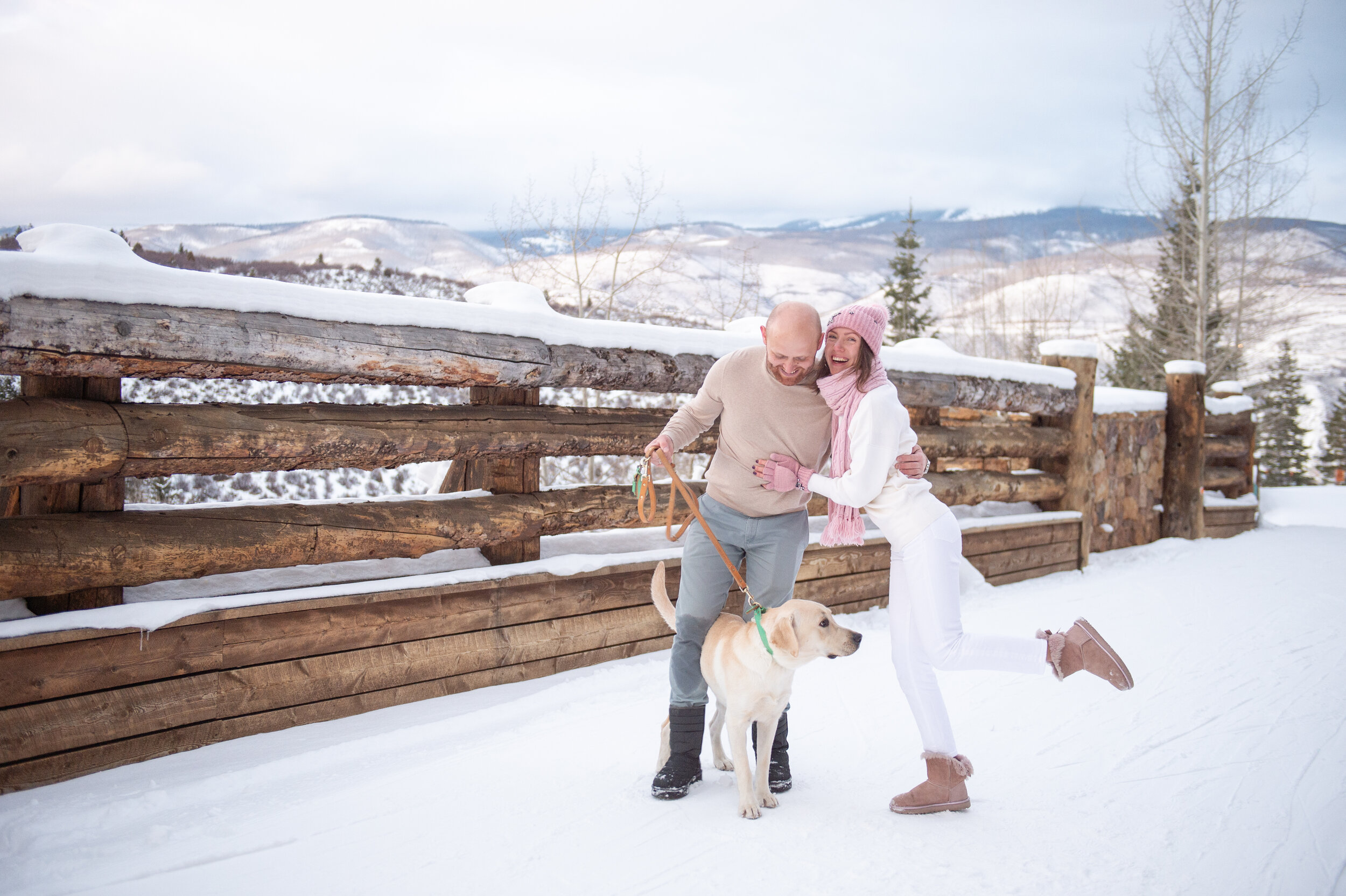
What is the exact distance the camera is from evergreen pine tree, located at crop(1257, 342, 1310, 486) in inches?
949

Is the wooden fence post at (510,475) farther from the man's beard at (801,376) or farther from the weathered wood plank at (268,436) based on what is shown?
the man's beard at (801,376)

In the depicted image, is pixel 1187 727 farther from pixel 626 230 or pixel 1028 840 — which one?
pixel 626 230

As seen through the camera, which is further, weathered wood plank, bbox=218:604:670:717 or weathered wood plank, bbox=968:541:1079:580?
weathered wood plank, bbox=968:541:1079:580

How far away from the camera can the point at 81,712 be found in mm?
3072

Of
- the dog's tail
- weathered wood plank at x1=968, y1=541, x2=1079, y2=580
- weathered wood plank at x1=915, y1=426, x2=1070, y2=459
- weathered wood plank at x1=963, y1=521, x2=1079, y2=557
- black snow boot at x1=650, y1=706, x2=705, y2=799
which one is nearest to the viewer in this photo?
black snow boot at x1=650, y1=706, x2=705, y2=799

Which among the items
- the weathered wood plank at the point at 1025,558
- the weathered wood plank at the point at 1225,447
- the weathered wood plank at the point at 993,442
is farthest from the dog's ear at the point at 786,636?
the weathered wood plank at the point at 1225,447

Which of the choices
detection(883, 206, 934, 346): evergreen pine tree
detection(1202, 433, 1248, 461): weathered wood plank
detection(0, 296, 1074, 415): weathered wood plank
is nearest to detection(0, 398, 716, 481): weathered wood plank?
detection(0, 296, 1074, 415): weathered wood plank

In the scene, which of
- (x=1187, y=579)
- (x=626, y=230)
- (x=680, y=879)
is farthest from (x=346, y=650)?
(x=626, y=230)

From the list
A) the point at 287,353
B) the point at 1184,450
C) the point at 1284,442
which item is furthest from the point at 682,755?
the point at 1284,442

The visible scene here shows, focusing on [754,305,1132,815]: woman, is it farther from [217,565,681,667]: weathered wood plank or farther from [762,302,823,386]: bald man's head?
[217,565,681,667]: weathered wood plank

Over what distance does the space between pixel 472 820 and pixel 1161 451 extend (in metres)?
8.97

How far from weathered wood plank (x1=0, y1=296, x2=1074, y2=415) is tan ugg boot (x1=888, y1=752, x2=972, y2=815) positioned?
8.62 feet

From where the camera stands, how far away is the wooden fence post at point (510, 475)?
14.6 feet

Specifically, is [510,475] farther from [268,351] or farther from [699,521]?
[699,521]
